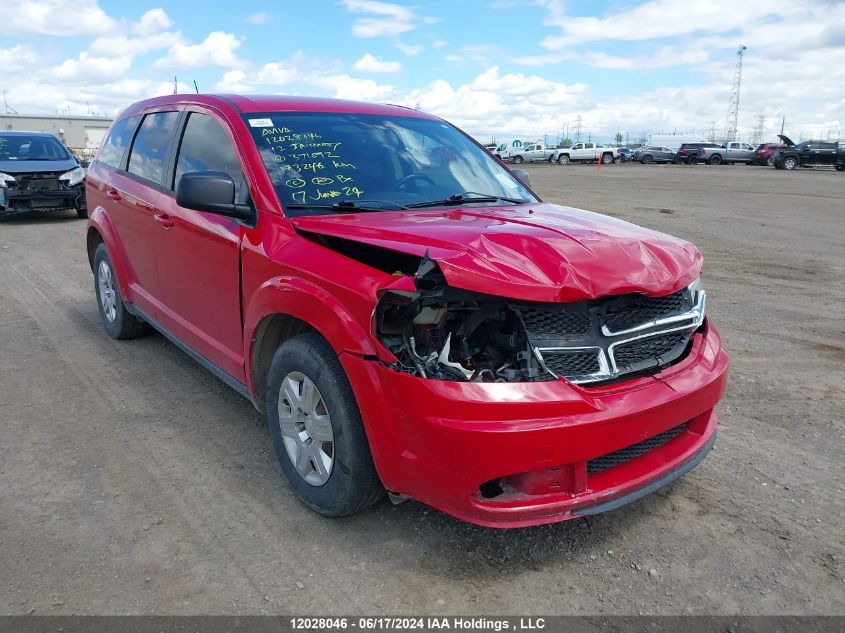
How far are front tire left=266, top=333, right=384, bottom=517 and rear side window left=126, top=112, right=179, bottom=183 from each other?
6.83ft

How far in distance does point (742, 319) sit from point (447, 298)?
482 cm

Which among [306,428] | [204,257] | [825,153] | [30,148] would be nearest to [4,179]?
[30,148]

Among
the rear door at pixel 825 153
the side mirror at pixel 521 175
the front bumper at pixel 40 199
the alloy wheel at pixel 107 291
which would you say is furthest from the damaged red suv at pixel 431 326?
the rear door at pixel 825 153

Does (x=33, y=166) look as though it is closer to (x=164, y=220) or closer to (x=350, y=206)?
(x=164, y=220)

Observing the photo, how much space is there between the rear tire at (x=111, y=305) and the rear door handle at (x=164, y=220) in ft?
4.16

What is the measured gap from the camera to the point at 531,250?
262cm

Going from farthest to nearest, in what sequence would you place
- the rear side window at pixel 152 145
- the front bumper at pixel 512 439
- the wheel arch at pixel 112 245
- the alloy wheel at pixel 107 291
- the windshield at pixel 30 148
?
the windshield at pixel 30 148
the alloy wheel at pixel 107 291
the wheel arch at pixel 112 245
the rear side window at pixel 152 145
the front bumper at pixel 512 439

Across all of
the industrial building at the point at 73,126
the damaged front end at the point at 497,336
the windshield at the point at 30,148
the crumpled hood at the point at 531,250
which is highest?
the industrial building at the point at 73,126

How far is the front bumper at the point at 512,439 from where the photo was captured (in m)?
2.39

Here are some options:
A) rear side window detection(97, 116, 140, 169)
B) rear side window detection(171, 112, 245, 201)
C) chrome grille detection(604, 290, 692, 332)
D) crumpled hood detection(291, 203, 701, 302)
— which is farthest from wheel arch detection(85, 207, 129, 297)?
chrome grille detection(604, 290, 692, 332)

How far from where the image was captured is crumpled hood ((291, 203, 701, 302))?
8.15 feet

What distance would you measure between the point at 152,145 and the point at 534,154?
161 ft

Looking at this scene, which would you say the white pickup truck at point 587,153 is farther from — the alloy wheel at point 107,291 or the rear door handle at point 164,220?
the rear door handle at point 164,220

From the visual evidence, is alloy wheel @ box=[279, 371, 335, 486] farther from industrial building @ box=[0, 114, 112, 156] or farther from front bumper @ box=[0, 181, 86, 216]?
industrial building @ box=[0, 114, 112, 156]
